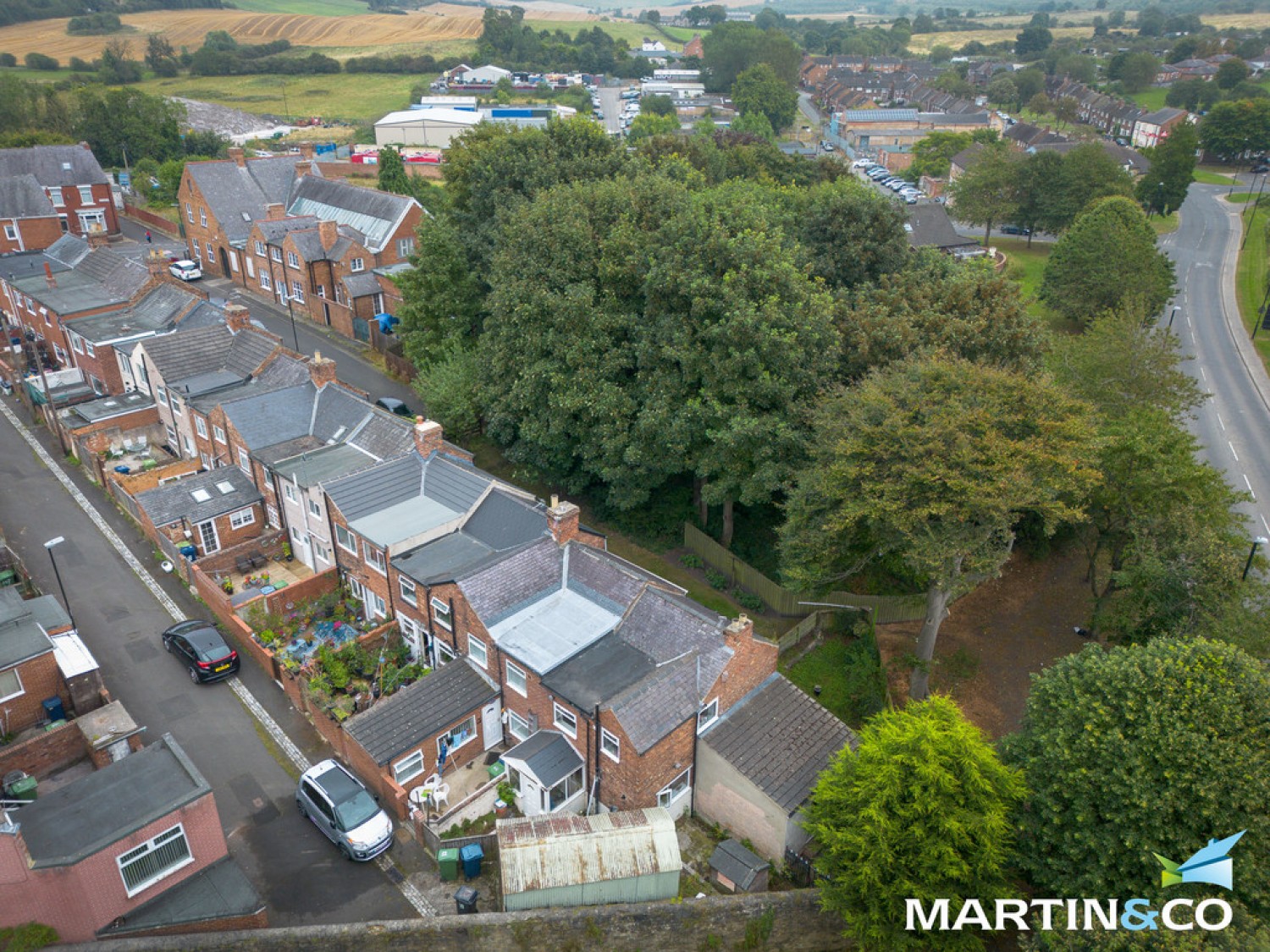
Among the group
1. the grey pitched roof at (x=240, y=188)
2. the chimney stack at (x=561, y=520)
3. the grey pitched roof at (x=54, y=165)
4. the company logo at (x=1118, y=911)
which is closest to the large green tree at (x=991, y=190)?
the grey pitched roof at (x=240, y=188)

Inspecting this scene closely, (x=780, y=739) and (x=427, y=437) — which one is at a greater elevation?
(x=427, y=437)

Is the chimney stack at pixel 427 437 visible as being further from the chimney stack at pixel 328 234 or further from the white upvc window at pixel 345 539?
the chimney stack at pixel 328 234

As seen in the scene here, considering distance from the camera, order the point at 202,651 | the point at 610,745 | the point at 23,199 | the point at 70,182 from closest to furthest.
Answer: the point at 610,745
the point at 202,651
the point at 23,199
the point at 70,182

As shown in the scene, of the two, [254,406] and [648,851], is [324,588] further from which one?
[648,851]

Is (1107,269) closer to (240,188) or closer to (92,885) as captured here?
(92,885)

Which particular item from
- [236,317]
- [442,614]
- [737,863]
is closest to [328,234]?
[236,317]

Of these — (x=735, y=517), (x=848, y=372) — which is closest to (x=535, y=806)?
(x=735, y=517)

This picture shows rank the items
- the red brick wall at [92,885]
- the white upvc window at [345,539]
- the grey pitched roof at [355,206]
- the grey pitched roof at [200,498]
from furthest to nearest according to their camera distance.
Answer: the grey pitched roof at [355,206] < the grey pitched roof at [200,498] < the white upvc window at [345,539] < the red brick wall at [92,885]
